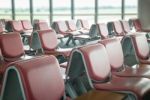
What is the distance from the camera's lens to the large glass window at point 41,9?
1159 centimetres

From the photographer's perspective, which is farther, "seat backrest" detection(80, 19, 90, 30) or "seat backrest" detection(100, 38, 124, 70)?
"seat backrest" detection(80, 19, 90, 30)

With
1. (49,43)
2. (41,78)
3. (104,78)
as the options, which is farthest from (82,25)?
(41,78)

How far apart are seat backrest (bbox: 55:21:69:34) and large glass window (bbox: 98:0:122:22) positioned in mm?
2294

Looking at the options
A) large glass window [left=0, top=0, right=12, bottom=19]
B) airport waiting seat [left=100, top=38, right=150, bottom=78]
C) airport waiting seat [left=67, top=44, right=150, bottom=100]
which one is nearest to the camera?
airport waiting seat [left=67, top=44, right=150, bottom=100]

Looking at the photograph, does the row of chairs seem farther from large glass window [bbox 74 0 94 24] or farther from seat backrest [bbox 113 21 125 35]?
large glass window [bbox 74 0 94 24]

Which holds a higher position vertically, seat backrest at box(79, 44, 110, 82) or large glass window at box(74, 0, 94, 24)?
large glass window at box(74, 0, 94, 24)

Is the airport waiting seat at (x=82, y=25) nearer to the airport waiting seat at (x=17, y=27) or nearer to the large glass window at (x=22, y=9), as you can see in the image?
the airport waiting seat at (x=17, y=27)

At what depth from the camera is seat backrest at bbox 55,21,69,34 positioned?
8.30 meters

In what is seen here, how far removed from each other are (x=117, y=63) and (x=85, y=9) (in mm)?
7901

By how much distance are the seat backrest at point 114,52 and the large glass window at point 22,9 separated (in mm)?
8993

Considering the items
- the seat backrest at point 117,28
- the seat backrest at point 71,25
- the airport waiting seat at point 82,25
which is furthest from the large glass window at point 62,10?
the seat backrest at point 117,28

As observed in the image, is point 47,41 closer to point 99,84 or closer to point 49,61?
point 99,84

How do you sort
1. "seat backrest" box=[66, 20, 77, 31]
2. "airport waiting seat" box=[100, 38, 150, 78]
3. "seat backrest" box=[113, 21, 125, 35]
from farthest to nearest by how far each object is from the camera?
"seat backrest" box=[66, 20, 77, 31] → "seat backrest" box=[113, 21, 125, 35] → "airport waiting seat" box=[100, 38, 150, 78]

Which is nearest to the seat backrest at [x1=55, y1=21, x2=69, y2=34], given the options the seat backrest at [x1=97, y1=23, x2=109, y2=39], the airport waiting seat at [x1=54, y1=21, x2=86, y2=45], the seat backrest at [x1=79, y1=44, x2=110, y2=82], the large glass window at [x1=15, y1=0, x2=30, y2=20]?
the airport waiting seat at [x1=54, y1=21, x2=86, y2=45]
